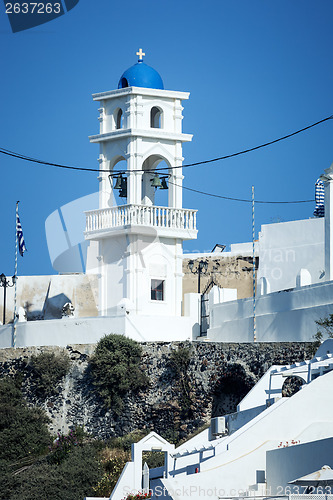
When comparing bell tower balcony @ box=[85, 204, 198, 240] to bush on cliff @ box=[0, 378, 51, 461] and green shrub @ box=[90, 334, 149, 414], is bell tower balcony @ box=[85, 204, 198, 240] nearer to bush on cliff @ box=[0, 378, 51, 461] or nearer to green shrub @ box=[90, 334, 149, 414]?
green shrub @ box=[90, 334, 149, 414]

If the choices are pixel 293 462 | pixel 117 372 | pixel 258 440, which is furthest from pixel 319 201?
pixel 293 462

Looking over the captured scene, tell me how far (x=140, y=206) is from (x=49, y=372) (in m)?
6.62

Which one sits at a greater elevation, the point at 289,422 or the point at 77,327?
the point at 77,327

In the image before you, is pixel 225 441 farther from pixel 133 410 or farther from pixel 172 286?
pixel 172 286

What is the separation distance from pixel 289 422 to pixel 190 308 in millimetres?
15686

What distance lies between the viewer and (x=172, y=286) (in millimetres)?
44656

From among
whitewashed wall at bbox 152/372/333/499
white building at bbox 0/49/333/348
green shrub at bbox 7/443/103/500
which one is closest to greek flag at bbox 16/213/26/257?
white building at bbox 0/49/333/348

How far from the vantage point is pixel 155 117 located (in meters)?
45.7

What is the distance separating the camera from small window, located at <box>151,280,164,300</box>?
44188 mm

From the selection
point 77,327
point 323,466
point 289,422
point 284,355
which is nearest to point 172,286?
point 77,327

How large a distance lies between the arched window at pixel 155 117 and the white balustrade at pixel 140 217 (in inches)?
125

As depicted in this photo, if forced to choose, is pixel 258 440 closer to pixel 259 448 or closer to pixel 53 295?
pixel 259 448

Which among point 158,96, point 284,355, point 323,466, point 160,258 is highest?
point 158,96

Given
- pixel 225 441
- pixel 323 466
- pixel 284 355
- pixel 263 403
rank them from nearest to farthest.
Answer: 1. pixel 323 466
2. pixel 225 441
3. pixel 263 403
4. pixel 284 355
